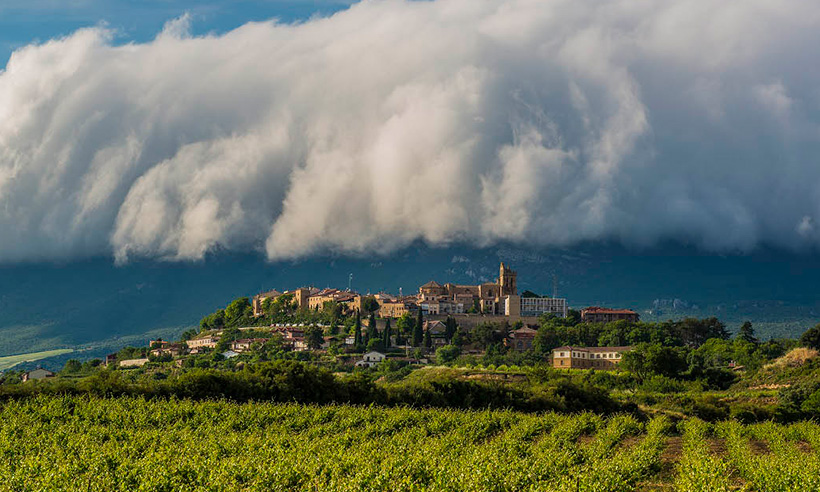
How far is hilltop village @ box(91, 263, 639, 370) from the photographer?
136600 millimetres

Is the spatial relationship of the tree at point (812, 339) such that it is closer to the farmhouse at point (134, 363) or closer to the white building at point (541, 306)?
the white building at point (541, 306)

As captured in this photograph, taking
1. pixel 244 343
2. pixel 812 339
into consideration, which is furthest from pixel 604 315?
pixel 244 343

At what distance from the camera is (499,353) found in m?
136

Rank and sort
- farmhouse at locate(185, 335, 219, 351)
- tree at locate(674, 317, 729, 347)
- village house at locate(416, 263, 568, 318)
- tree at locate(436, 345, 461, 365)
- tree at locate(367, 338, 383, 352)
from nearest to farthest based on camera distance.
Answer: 1. tree at locate(436, 345, 461, 365)
2. tree at locate(367, 338, 383, 352)
3. tree at locate(674, 317, 729, 347)
4. farmhouse at locate(185, 335, 219, 351)
5. village house at locate(416, 263, 568, 318)

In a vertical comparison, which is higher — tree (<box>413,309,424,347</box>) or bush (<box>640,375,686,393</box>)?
tree (<box>413,309,424,347</box>)

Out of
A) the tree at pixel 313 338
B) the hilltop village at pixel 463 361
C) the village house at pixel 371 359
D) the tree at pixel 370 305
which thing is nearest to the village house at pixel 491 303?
the hilltop village at pixel 463 361

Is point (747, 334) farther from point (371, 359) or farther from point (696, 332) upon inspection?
point (371, 359)

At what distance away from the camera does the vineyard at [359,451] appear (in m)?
26.1

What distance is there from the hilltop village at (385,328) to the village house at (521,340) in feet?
0.58

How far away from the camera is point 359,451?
1288 inches

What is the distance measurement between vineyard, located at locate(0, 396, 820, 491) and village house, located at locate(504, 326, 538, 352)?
303 ft

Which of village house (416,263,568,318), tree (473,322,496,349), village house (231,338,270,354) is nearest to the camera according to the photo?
village house (231,338,270,354)

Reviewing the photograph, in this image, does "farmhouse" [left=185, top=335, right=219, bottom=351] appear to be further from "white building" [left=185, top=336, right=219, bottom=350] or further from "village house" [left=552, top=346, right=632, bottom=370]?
"village house" [left=552, top=346, right=632, bottom=370]

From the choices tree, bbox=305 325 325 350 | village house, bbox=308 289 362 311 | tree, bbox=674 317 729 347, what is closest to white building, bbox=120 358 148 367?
tree, bbox=305 325 325 350
